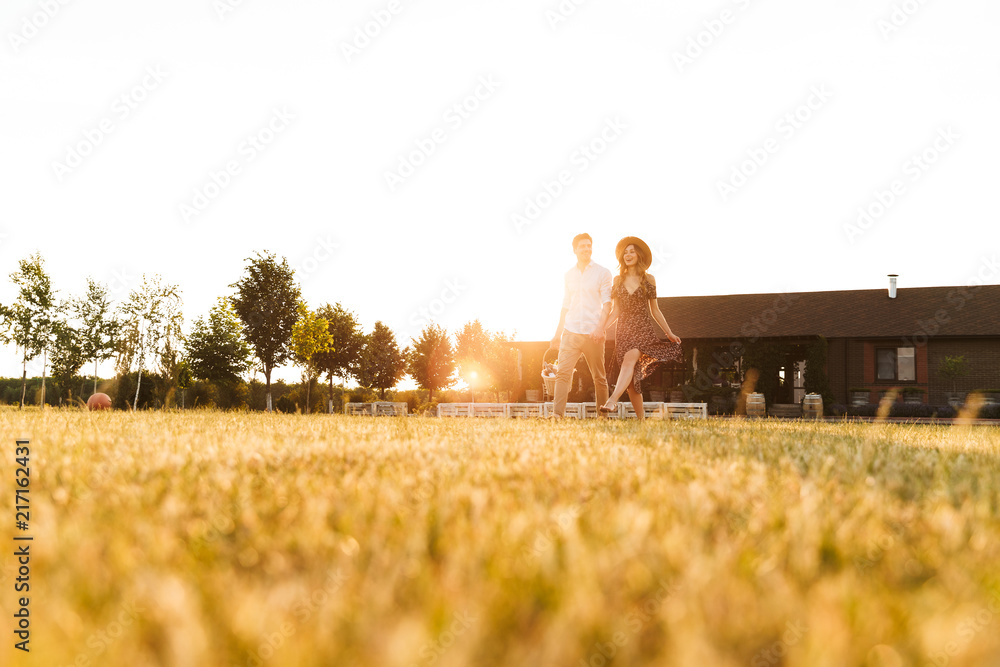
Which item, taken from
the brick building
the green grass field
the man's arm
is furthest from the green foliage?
the green grass field

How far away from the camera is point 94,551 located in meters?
1.34

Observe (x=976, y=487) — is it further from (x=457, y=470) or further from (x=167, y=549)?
(x=167, y=549)

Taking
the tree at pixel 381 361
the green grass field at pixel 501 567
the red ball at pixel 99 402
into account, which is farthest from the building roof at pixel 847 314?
the green grass field at pixel 501 567

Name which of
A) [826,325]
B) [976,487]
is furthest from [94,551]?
[826,325]

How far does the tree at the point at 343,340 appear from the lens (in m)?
43.0

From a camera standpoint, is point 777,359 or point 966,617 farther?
point 777,359

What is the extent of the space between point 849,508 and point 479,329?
49.0m

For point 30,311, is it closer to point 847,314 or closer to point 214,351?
point 214,351

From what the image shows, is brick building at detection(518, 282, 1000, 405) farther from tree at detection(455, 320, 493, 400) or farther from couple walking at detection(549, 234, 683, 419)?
tree at detection(455, 320, 493, 400)

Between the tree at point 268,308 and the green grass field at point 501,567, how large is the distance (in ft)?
96.4

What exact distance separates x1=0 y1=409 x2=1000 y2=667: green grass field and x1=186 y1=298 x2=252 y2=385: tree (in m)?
40.5

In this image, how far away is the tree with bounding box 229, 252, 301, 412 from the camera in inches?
1198

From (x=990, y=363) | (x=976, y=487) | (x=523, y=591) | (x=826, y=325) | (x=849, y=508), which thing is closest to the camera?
(x=523, y=591)

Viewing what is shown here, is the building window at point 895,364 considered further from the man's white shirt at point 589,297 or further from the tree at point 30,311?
the tree at point 30,311
